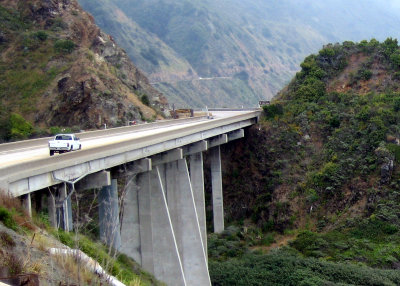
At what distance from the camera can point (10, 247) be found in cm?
1147

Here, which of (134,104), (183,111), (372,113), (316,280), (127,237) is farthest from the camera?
(183,111)

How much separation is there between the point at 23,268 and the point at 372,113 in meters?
39.5

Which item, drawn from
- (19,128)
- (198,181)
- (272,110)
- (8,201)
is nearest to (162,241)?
(198,181)

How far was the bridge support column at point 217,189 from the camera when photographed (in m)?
45.1

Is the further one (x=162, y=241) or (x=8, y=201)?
(x=162, y=241)

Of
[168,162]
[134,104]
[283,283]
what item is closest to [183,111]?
[134,104]

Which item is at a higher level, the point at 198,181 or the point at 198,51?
the point at 198,51

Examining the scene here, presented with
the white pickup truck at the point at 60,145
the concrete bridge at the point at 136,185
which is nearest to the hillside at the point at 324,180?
the concrete bridge at the point at 136,185

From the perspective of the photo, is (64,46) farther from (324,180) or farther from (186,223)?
(324,180)

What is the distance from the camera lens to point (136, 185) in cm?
2752

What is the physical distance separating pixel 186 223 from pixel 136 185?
7287 millimetres

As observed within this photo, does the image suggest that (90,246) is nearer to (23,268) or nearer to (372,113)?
(23,268)

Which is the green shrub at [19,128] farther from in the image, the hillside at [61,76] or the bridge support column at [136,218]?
the bridge support column at [136,218]

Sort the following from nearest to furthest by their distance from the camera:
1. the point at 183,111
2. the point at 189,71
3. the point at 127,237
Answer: the point at 127,237
the point at 183,111
the point at 189,71
